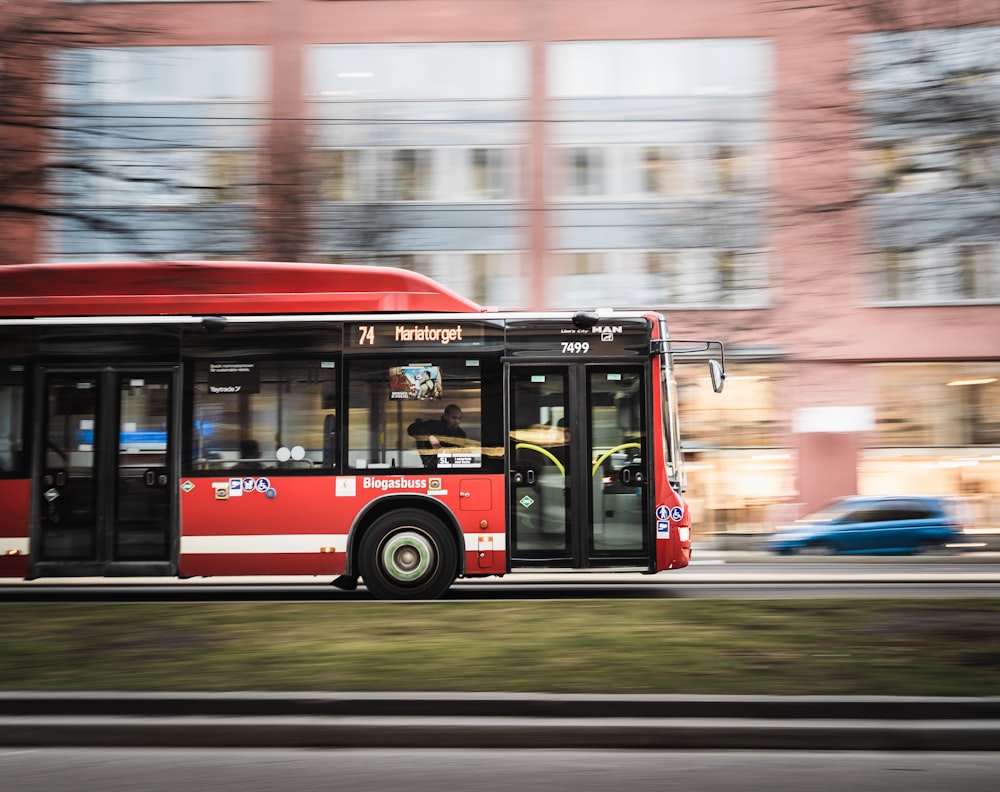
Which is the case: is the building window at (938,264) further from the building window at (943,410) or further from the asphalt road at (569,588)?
the building window at (943,410)

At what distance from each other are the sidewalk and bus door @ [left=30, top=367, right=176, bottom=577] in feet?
18.1

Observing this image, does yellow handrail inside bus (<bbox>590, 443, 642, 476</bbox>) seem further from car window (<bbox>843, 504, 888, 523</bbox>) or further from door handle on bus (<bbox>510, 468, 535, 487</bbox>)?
car window (<bbox>843, 504, 888, 523</bbox>)

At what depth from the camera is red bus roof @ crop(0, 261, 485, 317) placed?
12.1 metres

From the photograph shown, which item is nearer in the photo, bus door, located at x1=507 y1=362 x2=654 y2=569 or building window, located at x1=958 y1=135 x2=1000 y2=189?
building window, located at x1=958 y1=135 x2=1000 y2=189

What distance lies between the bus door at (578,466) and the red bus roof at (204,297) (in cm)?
170

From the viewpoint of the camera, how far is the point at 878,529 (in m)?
21.0

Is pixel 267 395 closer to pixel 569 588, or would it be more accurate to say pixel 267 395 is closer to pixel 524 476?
pixel 524 476

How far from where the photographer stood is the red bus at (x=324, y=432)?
11805mm

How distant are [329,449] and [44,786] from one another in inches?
264

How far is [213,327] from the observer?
1212 centimetres

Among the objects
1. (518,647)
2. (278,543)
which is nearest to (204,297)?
(278,543)

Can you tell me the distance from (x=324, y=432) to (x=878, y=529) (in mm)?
13205

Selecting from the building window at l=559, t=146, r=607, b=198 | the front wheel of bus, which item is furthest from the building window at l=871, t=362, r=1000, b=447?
the front wheel of bus

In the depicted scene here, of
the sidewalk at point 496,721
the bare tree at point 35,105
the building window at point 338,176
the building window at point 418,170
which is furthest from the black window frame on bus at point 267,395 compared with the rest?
the building window at point 418,170
